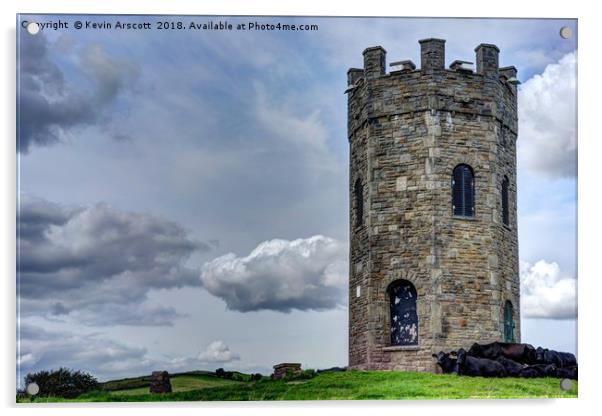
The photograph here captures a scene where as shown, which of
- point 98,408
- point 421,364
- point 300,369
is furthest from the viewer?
point 421,364

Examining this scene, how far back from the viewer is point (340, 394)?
25.2 m

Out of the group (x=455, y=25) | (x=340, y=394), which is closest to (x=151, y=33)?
(x=455, y=25)

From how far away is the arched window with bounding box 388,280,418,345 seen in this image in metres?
28.9

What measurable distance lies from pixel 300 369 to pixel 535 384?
538 centimetres

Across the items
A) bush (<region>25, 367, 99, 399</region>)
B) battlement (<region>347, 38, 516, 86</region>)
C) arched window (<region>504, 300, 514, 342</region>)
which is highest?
battlement (<region>347, 38, 516, 86</region>)

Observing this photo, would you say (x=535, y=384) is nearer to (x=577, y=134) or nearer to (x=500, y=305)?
(x=500, y=305)

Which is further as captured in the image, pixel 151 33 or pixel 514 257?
pixel 514 257

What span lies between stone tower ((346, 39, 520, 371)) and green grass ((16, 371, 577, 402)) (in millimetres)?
2555

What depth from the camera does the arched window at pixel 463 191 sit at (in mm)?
29328

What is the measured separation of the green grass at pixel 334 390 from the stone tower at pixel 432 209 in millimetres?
2555

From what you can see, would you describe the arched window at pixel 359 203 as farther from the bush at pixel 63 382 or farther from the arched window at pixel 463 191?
the bush at pixel 63 382

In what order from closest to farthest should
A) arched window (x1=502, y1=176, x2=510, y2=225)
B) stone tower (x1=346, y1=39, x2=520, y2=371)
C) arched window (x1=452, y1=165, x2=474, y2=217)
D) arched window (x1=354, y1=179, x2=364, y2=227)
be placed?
stone tower (x1=346, y1=39, x2=520, y2=371) → arched window (x1=452, y1=165, x2=474, y2=217) → arched window (x1=502, y1=176, x2=510, y2=225) → arched window (x1=354, y1=179, x2=364, y2=227)

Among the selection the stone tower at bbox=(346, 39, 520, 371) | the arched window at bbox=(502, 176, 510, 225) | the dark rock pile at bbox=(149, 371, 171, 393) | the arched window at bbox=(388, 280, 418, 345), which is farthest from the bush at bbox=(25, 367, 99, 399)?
the arched window at bbox=(502, 176, 510, 225)

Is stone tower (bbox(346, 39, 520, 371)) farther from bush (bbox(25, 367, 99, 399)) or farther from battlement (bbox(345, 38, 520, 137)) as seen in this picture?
bush (bbox(25, 367, 99, 399))
